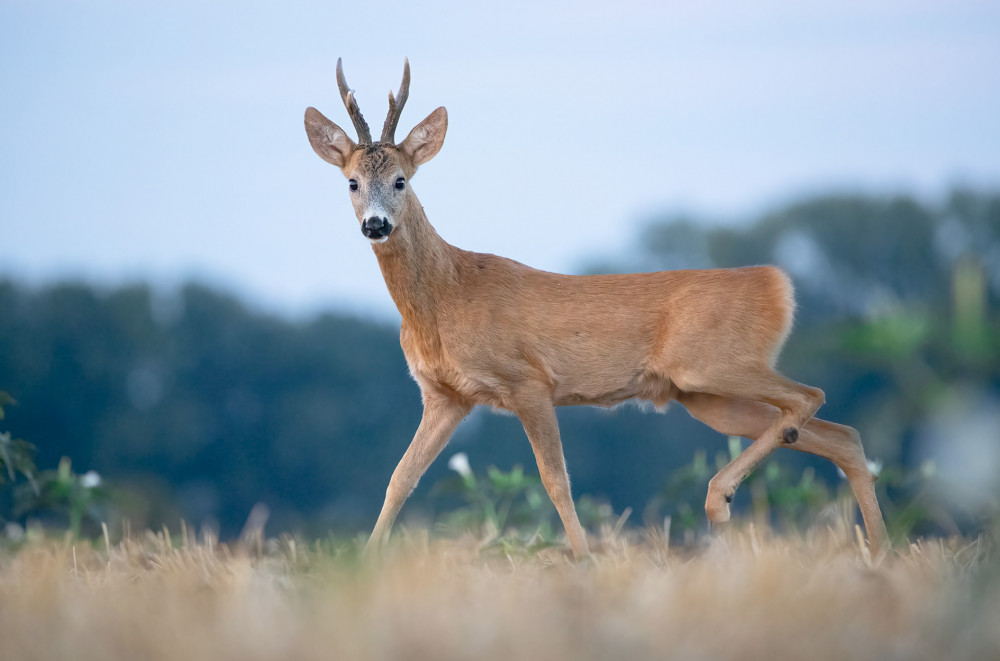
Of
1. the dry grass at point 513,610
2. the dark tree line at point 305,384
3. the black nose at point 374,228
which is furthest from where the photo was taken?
the dark tree line at point 305,384

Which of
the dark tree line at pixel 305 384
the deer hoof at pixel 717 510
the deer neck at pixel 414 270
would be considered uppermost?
the deer neck at pixel 414 270

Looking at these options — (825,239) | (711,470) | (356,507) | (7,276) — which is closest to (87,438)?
(7,276)

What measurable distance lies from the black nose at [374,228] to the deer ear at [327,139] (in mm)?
904

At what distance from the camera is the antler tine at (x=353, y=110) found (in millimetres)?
7093

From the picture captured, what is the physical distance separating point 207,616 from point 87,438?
43.8 meters

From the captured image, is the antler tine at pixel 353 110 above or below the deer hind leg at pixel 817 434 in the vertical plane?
above

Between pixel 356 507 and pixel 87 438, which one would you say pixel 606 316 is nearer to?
pixel 356 507

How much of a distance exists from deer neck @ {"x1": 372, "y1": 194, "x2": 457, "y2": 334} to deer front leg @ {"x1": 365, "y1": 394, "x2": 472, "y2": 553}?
1.89 ft

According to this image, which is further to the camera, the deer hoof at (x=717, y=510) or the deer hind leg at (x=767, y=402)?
the deer hind leg at (x=767, y=402)

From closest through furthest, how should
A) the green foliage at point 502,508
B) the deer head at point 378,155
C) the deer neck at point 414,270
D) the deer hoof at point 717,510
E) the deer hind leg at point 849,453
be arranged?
the deer hoof at point 717,510 < the deer head at point 378,155 < the deer neck at point 414,270 < the deer hind leg at point 849,453 < the green foliage at point 502,508

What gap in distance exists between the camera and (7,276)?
50.9 meters

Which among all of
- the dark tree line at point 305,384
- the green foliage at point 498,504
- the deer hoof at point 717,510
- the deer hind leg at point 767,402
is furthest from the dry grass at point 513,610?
the dark tree line at point 305,384

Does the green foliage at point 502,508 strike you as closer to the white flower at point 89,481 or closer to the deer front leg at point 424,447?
the deer front leg at point 424,447

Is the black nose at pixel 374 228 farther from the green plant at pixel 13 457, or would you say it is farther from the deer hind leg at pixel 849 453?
the deer hind leg at pixel 849 453
